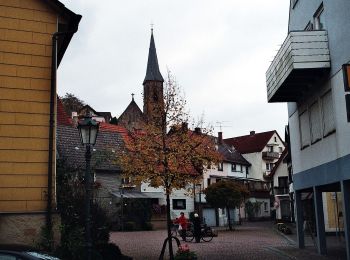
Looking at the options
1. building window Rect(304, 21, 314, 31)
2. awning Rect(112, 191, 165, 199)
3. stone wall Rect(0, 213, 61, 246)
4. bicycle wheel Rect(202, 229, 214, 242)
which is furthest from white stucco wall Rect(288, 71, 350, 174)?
awning Rect(112, 191, 165, 199)

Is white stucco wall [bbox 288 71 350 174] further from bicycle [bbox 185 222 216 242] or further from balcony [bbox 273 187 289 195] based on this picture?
balcony [bbox 273 187 289 195]

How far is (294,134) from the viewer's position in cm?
2203

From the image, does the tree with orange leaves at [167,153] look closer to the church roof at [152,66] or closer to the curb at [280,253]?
A: the curb at [280,253]

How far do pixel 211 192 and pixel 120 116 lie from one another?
51217mm

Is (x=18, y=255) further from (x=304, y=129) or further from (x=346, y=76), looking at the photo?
(x=304, y=129)

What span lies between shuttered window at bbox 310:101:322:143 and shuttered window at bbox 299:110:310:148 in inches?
22.0

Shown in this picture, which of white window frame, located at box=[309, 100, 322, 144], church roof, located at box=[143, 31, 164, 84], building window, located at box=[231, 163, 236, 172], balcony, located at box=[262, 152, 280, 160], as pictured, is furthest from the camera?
church roof, located at box=[143, 31, 164, 84]

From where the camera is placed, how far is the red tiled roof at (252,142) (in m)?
78.5

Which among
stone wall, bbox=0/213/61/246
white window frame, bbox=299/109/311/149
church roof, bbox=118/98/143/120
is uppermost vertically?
church roof, bbox=118/98/143/120

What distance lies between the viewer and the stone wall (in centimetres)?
1229

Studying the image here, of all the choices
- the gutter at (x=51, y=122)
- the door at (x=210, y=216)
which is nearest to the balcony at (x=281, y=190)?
the door at (x=210, y=216)

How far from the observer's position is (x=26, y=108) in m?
13.1

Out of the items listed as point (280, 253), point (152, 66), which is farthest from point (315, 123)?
point (152, 66)

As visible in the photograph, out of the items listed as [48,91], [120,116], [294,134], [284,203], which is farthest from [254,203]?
[48,91]
